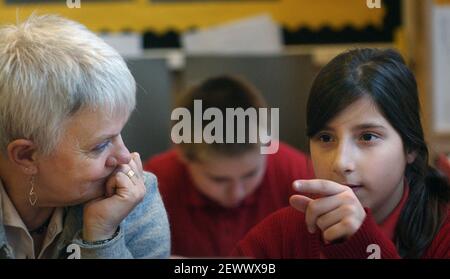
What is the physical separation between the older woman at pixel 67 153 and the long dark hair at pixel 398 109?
0.78 ft

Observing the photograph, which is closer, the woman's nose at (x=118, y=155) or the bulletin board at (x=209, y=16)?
the woman's nose at (x=118, y=155)

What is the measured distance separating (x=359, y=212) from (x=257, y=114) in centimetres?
20

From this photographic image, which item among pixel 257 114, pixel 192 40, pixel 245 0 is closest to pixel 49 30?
pixel 257 114

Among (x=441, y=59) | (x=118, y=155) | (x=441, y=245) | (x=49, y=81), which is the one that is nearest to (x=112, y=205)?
(x=118, y=155)

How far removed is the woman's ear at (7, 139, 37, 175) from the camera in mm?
781

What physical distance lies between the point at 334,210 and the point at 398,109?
0.14m

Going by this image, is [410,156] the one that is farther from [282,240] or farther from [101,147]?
[101,147]

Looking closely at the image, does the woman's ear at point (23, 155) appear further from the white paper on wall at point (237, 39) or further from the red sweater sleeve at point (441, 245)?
the white paper on wall at point (237, 39)

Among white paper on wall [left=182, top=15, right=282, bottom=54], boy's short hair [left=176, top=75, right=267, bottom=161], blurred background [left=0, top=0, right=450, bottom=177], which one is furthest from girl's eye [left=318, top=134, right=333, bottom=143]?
white paper on wall [left=182, top=15, right=282, bottom=54]

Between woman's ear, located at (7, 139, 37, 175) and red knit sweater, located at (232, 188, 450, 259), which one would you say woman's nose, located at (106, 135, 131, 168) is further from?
red knit sweater, located at (232, 188, 450, 259)

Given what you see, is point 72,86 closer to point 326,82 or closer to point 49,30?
point 49,30

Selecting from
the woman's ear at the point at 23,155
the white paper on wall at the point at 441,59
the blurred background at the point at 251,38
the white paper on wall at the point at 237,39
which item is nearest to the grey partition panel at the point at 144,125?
the blurred background at the point at 251,38

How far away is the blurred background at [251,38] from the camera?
45.8 inches

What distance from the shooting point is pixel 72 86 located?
760mm
